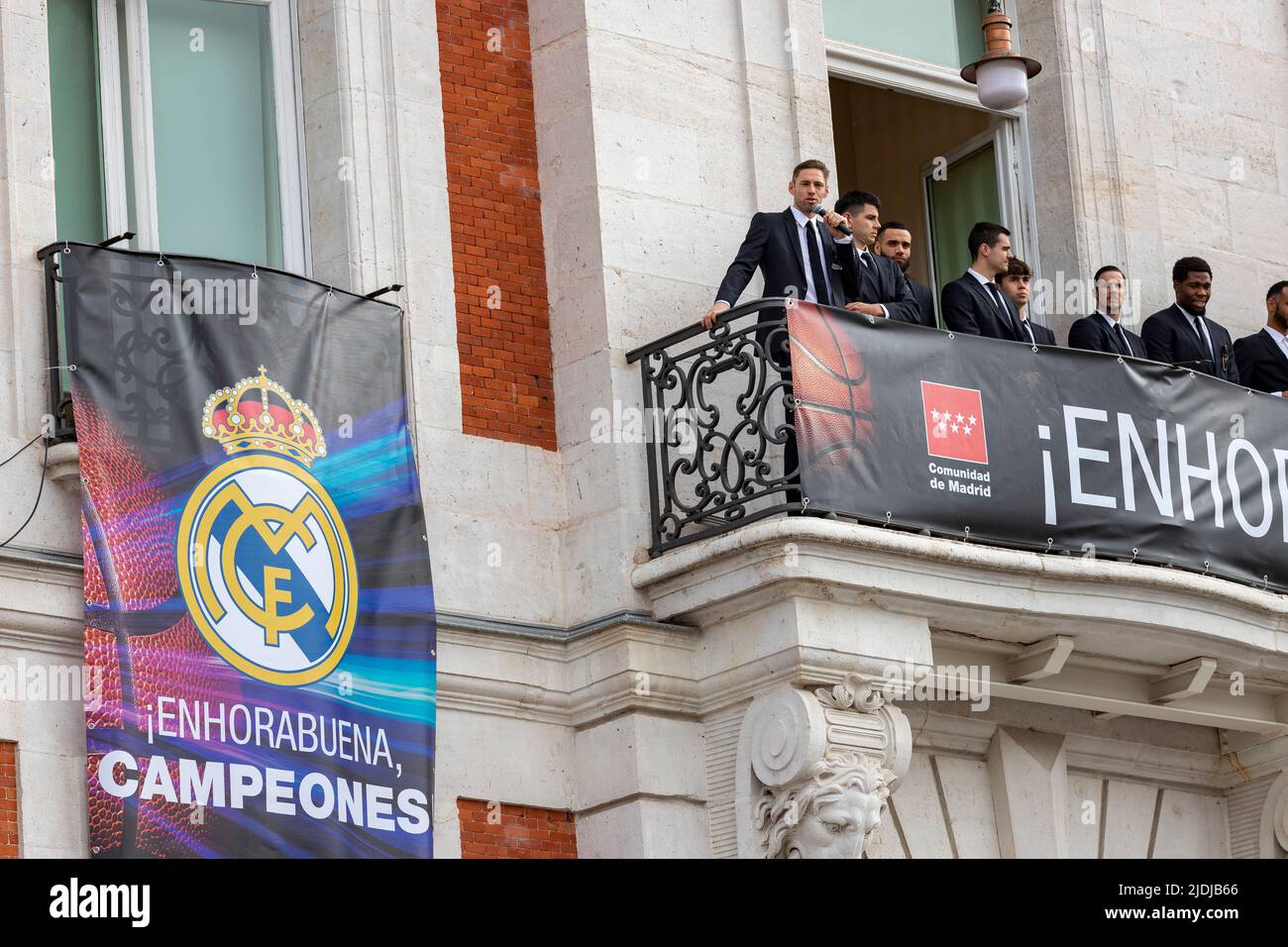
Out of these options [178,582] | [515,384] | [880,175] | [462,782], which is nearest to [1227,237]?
[880,175]

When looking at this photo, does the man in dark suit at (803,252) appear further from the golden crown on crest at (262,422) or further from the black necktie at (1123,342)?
the golden crown on crest at (262,422)

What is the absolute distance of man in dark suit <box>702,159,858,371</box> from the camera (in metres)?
14.4

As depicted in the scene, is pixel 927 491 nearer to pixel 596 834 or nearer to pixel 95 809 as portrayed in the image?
pixel 596 834

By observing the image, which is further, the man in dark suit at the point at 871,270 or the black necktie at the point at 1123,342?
the black necktie at the point at 1123,342

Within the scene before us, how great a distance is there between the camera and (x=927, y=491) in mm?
13992

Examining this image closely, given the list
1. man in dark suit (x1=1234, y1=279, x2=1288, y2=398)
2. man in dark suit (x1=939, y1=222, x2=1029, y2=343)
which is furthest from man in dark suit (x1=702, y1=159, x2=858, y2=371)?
man in dark suit (x1=1234, y1=279, x2=1288, y2=398)

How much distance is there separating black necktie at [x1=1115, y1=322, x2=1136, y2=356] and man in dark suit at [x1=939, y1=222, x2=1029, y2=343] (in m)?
0.76

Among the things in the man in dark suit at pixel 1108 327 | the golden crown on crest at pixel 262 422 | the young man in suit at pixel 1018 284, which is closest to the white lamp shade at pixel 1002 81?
the young man in suit at pixel 1018 284

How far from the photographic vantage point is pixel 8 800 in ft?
40.3

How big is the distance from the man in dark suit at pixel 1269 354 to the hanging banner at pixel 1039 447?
2.55 feet

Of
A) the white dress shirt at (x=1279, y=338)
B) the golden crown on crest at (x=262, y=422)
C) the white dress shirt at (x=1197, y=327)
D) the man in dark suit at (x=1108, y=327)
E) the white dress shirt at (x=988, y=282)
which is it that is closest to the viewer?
the golden crown on crest at (x=262, y=422)

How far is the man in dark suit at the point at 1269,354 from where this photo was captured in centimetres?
1634

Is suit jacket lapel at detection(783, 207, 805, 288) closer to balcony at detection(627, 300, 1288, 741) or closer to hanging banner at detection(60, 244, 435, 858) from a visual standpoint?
balcony at detection(627, 300, 1288, 741)

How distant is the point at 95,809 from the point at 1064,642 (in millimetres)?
4958
